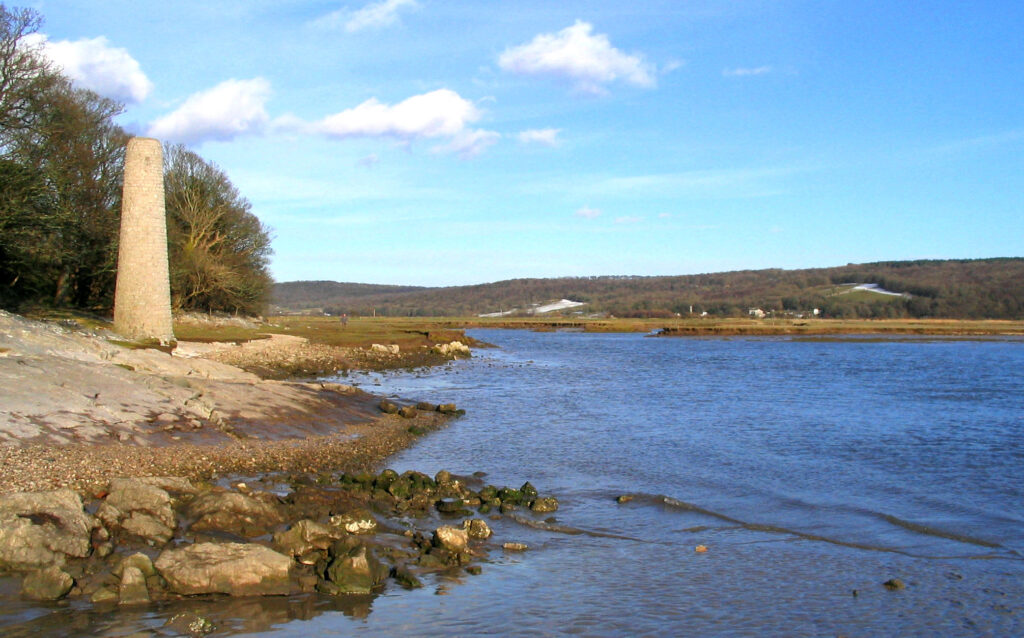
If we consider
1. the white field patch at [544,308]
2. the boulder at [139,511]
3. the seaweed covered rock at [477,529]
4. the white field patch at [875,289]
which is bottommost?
the seaweed covered rock at [477,529]

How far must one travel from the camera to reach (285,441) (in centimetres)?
1503

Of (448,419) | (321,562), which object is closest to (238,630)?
(321,562)

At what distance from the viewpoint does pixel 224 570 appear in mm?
7676

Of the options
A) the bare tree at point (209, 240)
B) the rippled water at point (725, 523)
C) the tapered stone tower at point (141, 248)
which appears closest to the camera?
the rippled water at point (725, 523)

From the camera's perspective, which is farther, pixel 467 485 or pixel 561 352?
pixel 561 352

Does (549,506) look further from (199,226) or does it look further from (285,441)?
(199,226)

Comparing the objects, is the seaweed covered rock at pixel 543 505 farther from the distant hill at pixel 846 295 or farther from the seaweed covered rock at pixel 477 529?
the distant hill at pixel 846 295

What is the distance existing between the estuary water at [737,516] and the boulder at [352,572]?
0.28m

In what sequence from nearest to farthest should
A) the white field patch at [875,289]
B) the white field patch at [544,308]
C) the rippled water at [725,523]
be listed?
the rippled water at [725,523]
the white field patch at [875,289]
the white field patch at [544,308]

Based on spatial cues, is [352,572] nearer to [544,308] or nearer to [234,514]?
[234,514]

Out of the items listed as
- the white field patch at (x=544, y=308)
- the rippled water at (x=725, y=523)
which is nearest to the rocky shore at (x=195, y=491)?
the rippled water at (x=725, y=523)

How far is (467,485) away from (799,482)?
616 centimetres

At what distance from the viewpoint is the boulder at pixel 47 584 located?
23.2ft

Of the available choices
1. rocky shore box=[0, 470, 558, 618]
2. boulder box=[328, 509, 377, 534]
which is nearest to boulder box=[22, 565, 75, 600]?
rocky shore box=[0, 470, 558, 618]
